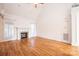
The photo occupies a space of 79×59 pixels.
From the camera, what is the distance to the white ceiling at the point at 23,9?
8.07 feet

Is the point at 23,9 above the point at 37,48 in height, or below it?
above

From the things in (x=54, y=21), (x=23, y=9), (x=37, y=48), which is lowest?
(x=37, y=48)

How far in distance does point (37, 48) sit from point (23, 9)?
3.41 feet

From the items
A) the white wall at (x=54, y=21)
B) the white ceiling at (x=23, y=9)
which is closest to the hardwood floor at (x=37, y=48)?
the white wall at (x=54, y=21)

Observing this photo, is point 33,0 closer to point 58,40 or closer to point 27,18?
point 27,18

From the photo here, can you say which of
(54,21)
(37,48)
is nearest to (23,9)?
(54,21)

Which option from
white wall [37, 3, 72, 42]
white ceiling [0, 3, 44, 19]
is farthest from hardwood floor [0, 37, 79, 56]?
white ceiling [0, 3, 44, 19]

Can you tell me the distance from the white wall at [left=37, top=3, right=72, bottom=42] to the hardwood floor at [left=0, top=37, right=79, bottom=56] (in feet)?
0.64

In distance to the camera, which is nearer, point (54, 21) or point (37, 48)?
point (37, 48)

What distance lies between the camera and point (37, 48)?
253 cm

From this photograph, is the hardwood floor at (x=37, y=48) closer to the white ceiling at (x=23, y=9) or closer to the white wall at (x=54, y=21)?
the white wall at (x=54, y=21)

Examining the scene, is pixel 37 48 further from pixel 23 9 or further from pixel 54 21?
pixel 23 9

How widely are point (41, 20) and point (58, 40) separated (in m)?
0.68

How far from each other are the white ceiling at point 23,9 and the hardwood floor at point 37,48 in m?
0.68
